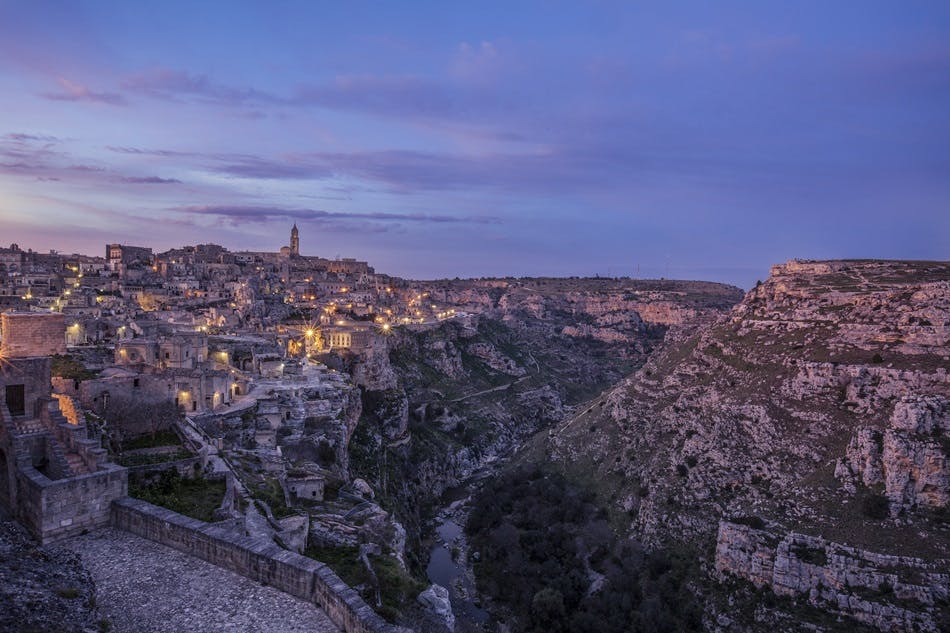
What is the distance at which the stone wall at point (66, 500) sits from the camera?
1237cm

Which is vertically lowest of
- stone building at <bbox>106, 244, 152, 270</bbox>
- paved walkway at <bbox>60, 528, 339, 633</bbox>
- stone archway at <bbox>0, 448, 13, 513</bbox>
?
paved walkway at <bbox>60, 528, 339, 633</bbox>

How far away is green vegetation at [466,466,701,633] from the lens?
3719 cm

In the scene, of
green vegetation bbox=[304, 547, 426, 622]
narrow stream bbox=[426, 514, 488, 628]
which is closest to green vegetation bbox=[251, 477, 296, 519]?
green vegetation bbox=[304, 547, 426, 622]

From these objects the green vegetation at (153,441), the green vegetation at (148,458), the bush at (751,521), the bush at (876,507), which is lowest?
the bush at (751,521)

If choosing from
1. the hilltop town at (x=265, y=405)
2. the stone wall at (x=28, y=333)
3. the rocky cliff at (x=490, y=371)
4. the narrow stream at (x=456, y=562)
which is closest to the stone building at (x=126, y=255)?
the hilltop town at (x=265, y=405)

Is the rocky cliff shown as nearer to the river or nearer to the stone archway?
the river

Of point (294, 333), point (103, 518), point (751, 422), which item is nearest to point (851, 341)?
point (751, 422)

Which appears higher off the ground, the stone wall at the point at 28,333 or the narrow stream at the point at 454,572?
the stone wall at the point at 28,333

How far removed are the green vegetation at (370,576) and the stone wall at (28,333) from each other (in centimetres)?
1529

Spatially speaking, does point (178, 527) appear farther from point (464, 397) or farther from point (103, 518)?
point (464, 397)

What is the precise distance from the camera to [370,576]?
19375 mm

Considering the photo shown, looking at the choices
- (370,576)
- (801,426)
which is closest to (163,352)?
(370,576)

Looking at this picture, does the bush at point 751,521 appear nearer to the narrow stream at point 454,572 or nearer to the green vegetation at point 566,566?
the green vegetation at point 566,566

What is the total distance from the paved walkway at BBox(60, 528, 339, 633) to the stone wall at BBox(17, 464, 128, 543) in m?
0.47
